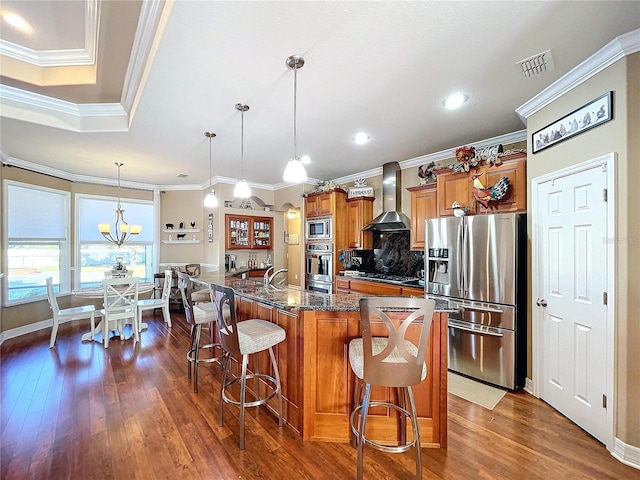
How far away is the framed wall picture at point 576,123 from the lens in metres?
1.93

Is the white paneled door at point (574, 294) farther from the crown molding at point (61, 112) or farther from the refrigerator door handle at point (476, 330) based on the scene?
the crown molding at point (61, 112)

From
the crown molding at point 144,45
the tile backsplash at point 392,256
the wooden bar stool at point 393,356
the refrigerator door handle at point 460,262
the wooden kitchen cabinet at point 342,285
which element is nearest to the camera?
the wooden bar stool at point 393,356

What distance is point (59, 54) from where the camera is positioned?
2.44 metres

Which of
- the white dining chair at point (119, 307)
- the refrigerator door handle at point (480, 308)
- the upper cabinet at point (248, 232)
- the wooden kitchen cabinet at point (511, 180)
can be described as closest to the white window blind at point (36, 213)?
the white dining chair at point (119, 307)

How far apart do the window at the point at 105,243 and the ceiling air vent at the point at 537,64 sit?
6401mm

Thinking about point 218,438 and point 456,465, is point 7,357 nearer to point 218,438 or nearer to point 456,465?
point 218,438

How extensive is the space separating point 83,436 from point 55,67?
3.12m

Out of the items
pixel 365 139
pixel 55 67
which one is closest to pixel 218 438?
pixel 365 139

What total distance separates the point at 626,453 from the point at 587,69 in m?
2.58

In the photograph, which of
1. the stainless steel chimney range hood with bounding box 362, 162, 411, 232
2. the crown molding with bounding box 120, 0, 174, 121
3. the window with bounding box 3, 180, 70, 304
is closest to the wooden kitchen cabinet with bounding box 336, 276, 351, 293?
the stainless steel chimney range hood with bounding box 362, 162, 411, 232

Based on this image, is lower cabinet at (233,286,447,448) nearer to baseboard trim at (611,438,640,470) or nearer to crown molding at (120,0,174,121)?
baseboard trim at (611,438,640,470)

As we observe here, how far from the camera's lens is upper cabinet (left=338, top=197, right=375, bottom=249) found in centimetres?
481

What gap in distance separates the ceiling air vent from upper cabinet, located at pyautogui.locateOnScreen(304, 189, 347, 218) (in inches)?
121

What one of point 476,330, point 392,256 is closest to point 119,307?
point 392,256
